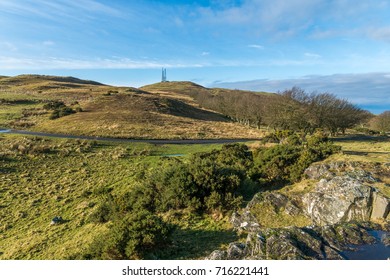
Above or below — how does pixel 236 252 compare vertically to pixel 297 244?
below

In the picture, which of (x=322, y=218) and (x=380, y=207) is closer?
(x=380, y=207)

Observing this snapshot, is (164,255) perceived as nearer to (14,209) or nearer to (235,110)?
(14,209)

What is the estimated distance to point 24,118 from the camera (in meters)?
60.7

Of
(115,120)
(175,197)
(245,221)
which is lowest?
(245,221)

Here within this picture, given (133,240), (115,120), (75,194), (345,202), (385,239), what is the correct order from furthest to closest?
(115,120) → (75,194) → (345,202) → (133,240) → (385,239)

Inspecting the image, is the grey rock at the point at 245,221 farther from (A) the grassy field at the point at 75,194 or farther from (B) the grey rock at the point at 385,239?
(B) the grey rock at the point at 385,239

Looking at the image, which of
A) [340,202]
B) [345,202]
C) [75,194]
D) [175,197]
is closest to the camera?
[345,202]

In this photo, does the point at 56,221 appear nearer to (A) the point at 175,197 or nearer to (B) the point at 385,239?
(A) the point at 175,197

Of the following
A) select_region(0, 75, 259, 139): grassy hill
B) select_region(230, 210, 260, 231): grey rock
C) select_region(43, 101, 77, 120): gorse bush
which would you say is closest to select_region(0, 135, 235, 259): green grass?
select_region(230, 210, 260, 231): grey rock

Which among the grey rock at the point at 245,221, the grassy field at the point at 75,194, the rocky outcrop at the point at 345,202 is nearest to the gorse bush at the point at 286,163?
the grassy field at the point at 75,194

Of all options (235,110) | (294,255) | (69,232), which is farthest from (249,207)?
(235,110)

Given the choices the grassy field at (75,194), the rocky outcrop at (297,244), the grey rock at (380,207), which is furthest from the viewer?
the grassy field at (75,194)

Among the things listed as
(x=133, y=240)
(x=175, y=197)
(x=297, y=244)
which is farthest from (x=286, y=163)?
(x=133, y=240)
